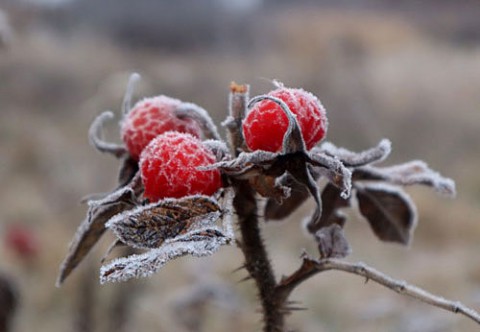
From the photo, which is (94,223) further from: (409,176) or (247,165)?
(409,176)

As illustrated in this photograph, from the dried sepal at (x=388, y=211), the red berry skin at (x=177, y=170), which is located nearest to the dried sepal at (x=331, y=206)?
the dried sepal at (x=388, y=211)

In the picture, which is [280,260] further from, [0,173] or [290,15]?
[290,15]

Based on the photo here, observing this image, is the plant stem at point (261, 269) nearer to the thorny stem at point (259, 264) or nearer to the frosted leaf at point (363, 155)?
the thorny stem at point (259, 264)

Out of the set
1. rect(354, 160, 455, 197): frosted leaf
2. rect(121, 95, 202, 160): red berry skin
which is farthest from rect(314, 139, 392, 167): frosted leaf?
rect(121, 95, 202, 160): red berry skin

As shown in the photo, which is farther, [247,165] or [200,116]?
[200,116]

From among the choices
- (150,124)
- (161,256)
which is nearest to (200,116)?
(150,124)

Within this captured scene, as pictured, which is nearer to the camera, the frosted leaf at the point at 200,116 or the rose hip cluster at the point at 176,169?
the rose hip cluster at the point at 176,169
